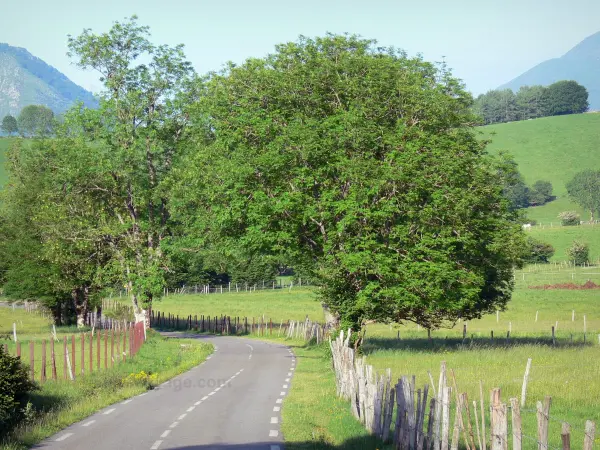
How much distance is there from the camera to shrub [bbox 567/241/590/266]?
12219 centimetres

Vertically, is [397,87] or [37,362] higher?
[397,87]

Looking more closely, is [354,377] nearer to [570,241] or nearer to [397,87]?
[397,87]

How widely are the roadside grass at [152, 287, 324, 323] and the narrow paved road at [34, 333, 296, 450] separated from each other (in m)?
47.0

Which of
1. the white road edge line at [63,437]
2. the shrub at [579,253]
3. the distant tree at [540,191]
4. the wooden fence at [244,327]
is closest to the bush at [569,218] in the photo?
the distant tree at [540,191]

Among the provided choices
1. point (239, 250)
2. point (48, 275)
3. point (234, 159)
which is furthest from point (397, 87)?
point (48, 275)

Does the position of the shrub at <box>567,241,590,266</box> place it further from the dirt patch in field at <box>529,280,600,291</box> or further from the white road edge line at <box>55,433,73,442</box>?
the white road edge line at <box>55,433,73,442</box>

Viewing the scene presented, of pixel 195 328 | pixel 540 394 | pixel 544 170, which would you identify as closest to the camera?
pixel 540 394

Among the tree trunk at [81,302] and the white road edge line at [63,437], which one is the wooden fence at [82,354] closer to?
the white road edge line at [63,437]

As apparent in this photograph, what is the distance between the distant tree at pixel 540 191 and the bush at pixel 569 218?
1534cm

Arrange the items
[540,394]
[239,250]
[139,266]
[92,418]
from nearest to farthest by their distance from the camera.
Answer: [92,418]
[540,394]
[239,250]
[139,266]

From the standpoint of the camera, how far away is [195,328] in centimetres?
7594

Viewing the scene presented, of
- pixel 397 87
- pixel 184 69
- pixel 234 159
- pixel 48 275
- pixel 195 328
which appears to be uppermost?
pixel 184 69

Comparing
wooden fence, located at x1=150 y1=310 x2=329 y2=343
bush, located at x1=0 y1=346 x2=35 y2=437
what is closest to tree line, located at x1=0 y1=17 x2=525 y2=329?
wooden fence, located at x1=150 y1=310 x2=329 y2=343

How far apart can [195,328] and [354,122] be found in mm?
41690
